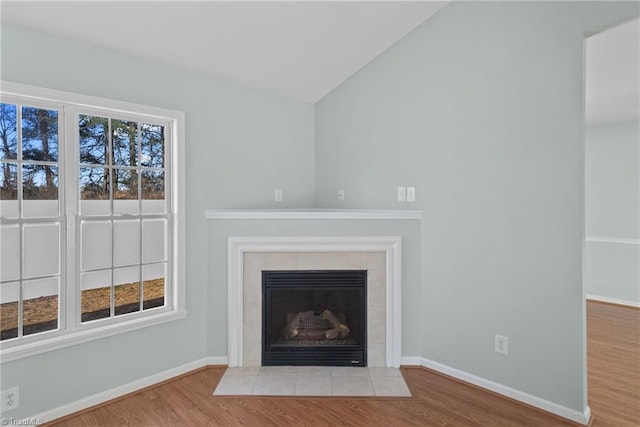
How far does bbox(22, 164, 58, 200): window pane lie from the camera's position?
2.27m

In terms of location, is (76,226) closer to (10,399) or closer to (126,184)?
(126,184)

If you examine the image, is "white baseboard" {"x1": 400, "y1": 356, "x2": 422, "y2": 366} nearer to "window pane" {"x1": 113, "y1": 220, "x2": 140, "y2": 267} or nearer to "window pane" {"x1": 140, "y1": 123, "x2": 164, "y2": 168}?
"window pane" {"x1": 113, "y1": 220, "x2": 140, "y2": 267}

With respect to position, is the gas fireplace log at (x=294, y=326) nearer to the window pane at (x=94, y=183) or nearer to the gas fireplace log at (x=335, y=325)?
the gas fireplace log at (x=335, y=325)

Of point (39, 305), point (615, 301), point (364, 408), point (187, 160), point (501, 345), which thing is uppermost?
point (187, 160)

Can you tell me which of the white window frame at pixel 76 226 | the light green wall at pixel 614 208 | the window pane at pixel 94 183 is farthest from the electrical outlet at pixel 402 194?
the light green wall at pixel 614 208

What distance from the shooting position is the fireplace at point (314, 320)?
3.09 metres

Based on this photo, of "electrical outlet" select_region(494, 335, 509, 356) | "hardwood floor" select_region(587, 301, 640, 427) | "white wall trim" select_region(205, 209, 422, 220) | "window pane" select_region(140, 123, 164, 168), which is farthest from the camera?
"white wall trim" select_region(205, 209, 422, 220)

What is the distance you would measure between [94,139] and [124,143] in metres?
0.20

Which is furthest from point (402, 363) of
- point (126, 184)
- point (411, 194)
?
point (126, 184)

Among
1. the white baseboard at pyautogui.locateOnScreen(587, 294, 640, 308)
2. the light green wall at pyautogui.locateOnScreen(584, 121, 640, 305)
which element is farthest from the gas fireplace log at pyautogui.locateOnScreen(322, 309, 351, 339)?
the white baseboard at pyautogui.locateOnScreen(587, 294, 640, 308)

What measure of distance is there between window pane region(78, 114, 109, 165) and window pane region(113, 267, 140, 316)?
781 millimetres

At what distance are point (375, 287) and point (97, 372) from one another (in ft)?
6.79

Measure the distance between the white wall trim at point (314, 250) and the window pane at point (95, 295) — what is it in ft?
2.83

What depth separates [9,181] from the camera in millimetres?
2209
